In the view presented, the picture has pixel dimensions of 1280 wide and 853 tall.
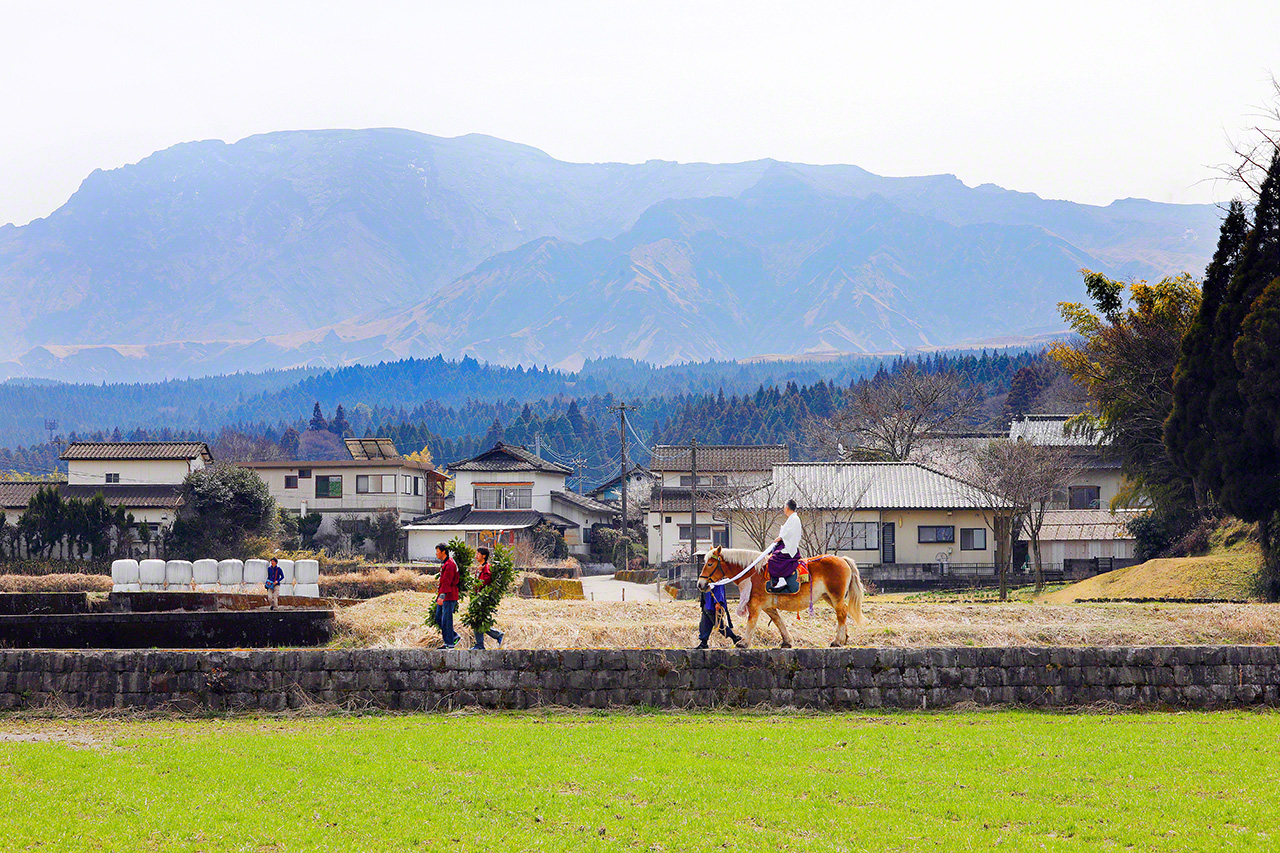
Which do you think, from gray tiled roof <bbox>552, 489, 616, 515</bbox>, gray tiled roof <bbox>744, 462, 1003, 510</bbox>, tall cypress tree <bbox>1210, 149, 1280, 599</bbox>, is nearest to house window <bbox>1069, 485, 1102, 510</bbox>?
gray tiled roof <bbox>744, 462, 1003, 510</bbox>

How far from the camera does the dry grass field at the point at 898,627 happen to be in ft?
52.5

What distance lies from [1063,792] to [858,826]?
83.8 inches

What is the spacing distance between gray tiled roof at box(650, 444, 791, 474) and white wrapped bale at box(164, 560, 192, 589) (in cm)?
4051

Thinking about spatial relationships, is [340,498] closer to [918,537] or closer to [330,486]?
[330,486]

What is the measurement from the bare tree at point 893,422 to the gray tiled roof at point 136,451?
37.4 m

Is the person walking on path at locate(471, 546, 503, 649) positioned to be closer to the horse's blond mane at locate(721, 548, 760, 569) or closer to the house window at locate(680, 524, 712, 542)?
the horse's blond mane at locate(721, 548, 760, 569)

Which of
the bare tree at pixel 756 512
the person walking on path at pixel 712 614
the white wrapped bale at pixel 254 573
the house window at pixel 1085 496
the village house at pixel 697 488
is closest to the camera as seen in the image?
the person walking on path at pixel 712 614

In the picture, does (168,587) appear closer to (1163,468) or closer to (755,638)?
(755,638)

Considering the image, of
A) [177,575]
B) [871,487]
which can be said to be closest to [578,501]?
[871,487]

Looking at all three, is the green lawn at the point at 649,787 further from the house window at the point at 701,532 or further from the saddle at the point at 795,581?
the house window at the point at 701,532

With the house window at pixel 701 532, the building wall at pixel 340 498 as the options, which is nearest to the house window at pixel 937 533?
the house window at pixel 701 532

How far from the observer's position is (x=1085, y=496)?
192 ft

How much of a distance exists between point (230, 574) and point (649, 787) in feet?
84.5

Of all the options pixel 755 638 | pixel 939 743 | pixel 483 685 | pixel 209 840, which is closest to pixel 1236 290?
pixel 755 638
